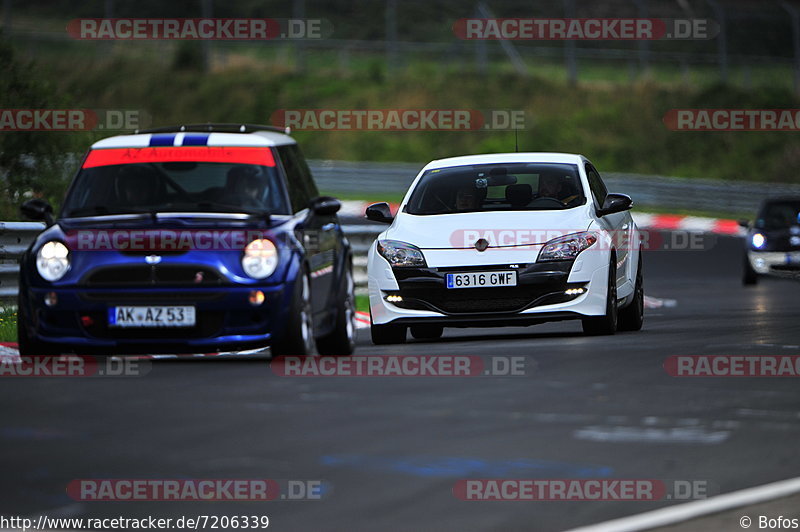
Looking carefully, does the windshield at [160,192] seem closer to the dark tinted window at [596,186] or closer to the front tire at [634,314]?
the dark tinted window at [596,186]

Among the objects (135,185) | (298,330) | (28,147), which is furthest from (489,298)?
(28,147)

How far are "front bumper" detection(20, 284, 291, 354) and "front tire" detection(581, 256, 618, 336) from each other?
3.44 metres

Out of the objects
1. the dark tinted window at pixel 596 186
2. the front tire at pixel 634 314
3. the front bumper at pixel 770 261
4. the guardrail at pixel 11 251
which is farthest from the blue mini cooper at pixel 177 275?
the front bumper at pixel 770 261

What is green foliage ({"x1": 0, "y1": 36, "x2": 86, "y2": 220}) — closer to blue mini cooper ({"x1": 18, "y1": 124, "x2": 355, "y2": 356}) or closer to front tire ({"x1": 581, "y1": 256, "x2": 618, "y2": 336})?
blue mini cooper ({"x1": 18, "y1": 124, "x2": 355, "y2": 356})

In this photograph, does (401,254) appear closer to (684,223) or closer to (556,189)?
(556,189)

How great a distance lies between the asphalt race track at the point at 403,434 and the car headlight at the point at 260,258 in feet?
2.32

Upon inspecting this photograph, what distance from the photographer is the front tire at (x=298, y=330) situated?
38.2 ft

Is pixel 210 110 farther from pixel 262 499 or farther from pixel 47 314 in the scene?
pixel 262 499

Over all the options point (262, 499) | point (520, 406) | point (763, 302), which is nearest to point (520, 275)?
point (520, 406)

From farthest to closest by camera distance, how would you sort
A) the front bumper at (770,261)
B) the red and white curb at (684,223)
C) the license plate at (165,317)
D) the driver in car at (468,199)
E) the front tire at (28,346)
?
the red and white curb at (684,223), the front bumper at (770,261), the driver in car at (468,199), the front tire at (28,346), the license plate at (165,317)

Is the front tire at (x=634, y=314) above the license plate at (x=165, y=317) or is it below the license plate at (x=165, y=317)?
below

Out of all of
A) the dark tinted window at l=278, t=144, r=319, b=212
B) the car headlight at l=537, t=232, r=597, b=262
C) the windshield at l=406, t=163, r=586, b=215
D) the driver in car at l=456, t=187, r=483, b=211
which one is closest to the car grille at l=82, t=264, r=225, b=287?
the dark tinted window at l=278, t=144, r=319, b=212

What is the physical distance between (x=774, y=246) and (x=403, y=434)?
57.5 ft

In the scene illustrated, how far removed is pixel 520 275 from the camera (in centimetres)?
1359
